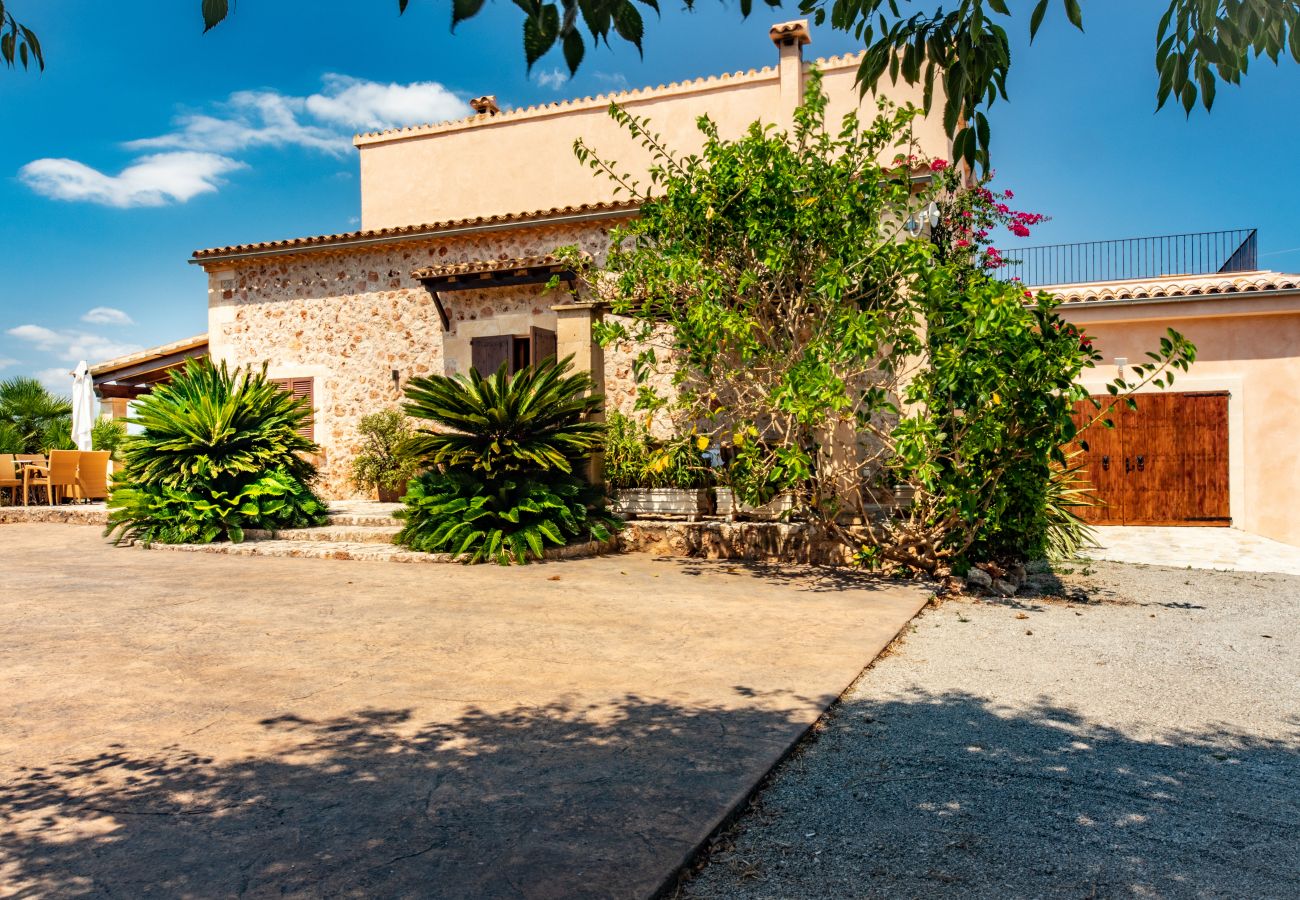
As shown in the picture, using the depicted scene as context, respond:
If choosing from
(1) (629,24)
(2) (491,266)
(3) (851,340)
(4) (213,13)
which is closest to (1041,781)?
(1) (629,24)

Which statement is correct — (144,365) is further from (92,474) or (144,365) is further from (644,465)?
→ (644,465)

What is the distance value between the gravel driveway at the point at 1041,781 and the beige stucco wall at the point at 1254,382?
8372 millimetres

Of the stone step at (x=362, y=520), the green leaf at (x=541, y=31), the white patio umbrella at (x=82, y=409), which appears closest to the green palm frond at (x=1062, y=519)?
the stone step at (x=362, y=520)

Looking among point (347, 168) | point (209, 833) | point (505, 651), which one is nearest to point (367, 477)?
point (347, 168)

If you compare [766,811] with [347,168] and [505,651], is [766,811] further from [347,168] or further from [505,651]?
[347,168]

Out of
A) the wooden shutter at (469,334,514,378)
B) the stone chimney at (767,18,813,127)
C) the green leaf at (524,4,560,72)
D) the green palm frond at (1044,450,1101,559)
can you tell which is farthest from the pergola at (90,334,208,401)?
the green leaf at (524,4,560,72)

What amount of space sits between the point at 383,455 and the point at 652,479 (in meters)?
5.06

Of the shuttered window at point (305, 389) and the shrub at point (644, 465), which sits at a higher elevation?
the shuttered window at point (305, 389)

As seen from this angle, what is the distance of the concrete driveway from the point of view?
2424 mm

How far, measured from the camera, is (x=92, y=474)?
603 inches

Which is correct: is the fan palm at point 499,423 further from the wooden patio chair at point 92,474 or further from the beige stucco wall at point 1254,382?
the wooden patio chair at point 92,474

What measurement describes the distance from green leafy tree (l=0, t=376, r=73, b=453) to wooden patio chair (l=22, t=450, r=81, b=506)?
260 centimetres

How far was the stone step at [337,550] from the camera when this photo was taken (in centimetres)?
858

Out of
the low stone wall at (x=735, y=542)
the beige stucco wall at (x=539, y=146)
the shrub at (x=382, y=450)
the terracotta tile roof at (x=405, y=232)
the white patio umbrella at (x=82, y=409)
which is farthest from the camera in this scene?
the white patio umbrella at (x=82, y=409)
